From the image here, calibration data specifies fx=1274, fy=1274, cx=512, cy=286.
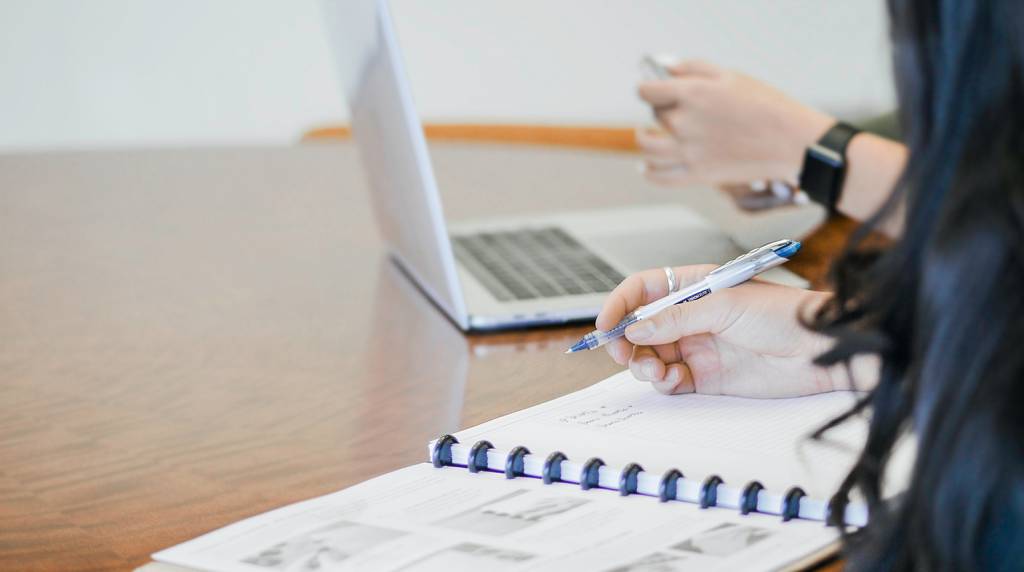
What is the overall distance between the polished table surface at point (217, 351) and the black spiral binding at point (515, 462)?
0.27 feet

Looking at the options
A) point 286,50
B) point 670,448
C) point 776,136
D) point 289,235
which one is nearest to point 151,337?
point 289,235

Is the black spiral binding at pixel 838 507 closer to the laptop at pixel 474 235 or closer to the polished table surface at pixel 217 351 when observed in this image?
the polished table surface at pixel 217 351

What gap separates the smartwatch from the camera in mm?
1314

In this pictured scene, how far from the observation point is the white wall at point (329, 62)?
112 inches

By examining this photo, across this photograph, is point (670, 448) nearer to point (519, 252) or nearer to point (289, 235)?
point (519, 252)

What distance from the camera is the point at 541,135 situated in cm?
212

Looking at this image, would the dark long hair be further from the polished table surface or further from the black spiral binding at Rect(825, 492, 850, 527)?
the polished table surface

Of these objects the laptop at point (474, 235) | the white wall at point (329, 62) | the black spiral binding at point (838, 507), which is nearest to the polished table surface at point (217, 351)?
the laptop at point (474, 235)

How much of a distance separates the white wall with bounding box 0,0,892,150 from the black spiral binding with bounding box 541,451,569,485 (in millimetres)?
2227

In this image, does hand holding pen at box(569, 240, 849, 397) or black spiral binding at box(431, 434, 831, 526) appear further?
hand holding pen at box(569, 240, 849, 397)

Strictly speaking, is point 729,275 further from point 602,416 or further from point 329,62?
point 329,62

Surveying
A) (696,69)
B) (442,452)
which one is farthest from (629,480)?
(696,69)

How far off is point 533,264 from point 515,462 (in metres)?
0.52

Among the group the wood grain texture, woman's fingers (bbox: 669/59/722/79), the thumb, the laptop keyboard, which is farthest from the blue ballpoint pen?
the wood grain texture
